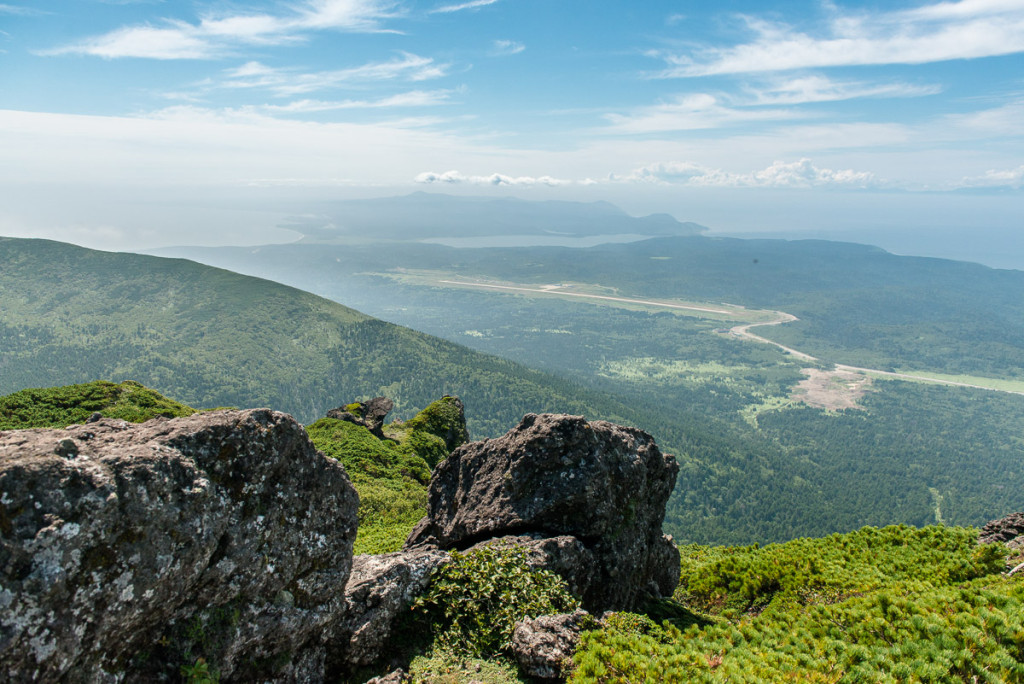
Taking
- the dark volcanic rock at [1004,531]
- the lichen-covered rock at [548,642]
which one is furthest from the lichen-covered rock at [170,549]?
the dark volcanic rock at [1004,531]

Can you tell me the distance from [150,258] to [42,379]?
7452 centimetres

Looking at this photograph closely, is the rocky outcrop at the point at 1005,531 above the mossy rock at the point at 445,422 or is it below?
above

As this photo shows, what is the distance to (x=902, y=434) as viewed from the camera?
19375 cm

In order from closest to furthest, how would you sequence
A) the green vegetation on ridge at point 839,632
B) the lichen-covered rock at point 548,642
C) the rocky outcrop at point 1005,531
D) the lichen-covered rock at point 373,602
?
the green vegetation on ridge at point 839,632, the lichen-covered rock at point 548,642, the lichen-covered rock at point 373,602, the rocky outcrop at point 1005,531

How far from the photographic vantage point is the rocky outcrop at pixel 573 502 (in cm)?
1484

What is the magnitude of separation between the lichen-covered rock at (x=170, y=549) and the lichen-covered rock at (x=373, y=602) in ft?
1.54

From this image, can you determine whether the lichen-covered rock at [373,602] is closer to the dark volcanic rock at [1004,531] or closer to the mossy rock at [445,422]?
the dark volcanic rock at [1004,531]

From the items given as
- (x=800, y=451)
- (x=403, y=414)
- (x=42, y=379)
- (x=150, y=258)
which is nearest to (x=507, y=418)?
(x=403, y=414)

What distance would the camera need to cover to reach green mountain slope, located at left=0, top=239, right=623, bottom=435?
143750mm

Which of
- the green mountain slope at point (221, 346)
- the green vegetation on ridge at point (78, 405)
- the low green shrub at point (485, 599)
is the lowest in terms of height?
the green mountain slope at point (221, 346)

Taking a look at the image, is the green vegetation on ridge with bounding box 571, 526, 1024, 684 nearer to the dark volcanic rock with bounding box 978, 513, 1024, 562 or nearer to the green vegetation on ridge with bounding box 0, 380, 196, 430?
the dark volcanic rock with bounding box 978, 513, 1024, 562

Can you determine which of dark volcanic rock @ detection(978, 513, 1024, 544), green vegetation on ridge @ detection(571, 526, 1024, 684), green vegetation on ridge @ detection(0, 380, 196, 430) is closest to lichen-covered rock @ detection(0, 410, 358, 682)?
green vegetation on ridge @ detection(571, 526, 1024, 684)

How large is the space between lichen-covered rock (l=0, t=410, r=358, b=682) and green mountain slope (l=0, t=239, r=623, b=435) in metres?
129

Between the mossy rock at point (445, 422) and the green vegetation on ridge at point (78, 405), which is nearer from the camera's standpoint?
the green vegetation on ridge at point (78, 405)
